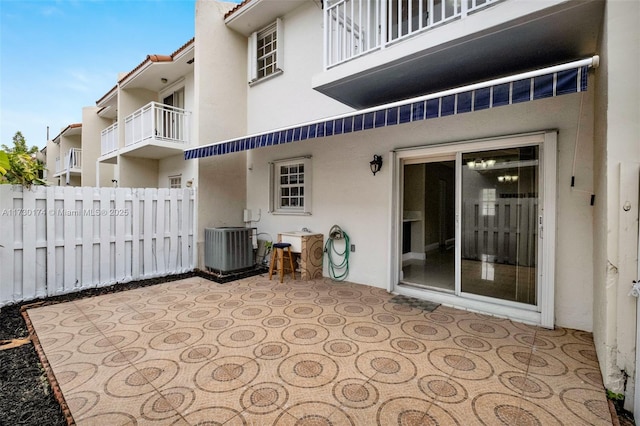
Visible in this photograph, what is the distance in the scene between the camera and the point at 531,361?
352 cm

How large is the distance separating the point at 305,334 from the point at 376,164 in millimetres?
4187

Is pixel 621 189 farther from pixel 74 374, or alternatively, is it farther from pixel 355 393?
pixel 74 374

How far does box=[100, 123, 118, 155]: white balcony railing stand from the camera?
1330 centimetres

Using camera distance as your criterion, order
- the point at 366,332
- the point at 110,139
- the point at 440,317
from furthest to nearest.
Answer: the point at 110,139 < the point at 440,317 < the point at 366,332

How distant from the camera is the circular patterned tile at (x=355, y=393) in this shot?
2.71m

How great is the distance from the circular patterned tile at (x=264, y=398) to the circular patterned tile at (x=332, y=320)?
1764 mm

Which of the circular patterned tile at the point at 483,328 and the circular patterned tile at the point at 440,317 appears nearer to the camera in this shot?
the circular patterned tile at the point at 483,328

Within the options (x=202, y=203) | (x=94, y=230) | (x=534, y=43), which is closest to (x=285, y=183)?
(x=202, y=203)

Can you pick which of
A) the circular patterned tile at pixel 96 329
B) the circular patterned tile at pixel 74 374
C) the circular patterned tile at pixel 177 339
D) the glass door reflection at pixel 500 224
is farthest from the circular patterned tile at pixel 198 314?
the glass door reflection at pixel 500 224

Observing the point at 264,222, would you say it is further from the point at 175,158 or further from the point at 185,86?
the point at 185,86

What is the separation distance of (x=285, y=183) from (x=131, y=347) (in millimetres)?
6190

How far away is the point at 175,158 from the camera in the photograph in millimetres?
12258

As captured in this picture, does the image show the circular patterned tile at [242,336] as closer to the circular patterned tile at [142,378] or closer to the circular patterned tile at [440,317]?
the circular patterned tile at [142,378]

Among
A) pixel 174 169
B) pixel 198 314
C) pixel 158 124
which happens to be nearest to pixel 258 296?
pixel 198 314
